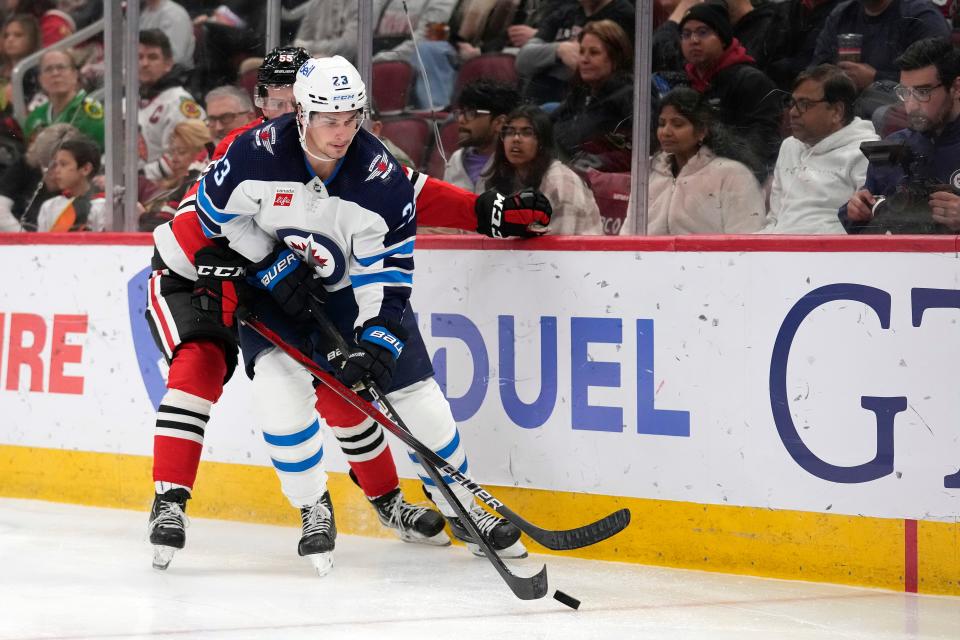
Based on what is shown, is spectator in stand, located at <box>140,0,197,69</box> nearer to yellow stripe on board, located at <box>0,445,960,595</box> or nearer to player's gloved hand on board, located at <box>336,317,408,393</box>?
yellow stripe on board, located at <box>0,445,960,595</box>

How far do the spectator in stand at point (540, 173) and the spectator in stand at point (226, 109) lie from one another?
0.91 m

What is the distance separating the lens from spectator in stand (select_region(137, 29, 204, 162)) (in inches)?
161

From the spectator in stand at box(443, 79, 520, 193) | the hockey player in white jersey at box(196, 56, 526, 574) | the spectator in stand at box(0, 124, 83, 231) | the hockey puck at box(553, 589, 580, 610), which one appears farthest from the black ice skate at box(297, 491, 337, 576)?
the spectator in stand at box(0, 124, 83, 231)

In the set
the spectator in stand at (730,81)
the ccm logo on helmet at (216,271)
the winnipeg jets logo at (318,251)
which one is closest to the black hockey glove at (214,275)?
the ccm logo on helmet at (216,271)

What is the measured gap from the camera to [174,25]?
4105 millimetres

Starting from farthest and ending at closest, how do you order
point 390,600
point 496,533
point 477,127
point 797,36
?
1. point 477,127
2. point 797,36
3. point 496,533
4. point 390,600

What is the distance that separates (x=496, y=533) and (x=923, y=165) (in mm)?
1300

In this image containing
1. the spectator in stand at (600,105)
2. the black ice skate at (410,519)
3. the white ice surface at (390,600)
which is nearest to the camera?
the white ice surface at (390,600)

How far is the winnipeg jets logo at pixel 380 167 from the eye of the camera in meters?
2.86

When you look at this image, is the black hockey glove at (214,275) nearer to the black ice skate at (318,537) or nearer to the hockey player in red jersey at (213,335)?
the hockey player in red jersey at (213,335)

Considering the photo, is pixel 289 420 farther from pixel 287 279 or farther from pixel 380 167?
pixel 380 167

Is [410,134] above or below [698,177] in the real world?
above

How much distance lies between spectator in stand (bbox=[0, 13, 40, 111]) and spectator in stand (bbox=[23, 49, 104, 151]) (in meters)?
0.06

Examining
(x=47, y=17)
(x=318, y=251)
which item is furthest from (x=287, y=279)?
(x=47, y=17)
